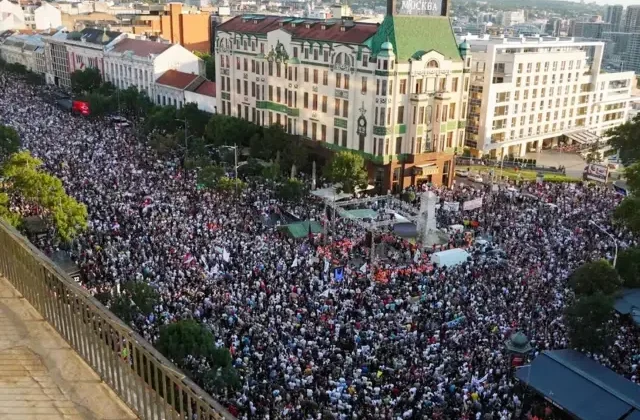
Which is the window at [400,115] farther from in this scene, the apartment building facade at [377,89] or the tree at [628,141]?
the tree at [628,141]

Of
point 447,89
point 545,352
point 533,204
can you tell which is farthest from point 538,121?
point 545,352

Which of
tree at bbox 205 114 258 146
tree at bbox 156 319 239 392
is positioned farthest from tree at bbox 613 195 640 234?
tree at bbox 205 114 258 146

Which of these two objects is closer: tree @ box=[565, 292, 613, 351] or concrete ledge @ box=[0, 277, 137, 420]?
concrete ledge @ box=[0, 277, 137, 420]

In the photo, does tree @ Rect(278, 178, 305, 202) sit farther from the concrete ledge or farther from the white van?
the concrete ledge

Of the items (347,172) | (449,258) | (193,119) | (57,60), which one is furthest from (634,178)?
(57,60)

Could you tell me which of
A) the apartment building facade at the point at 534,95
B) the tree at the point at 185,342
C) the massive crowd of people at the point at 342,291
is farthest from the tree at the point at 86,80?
the tree at the point at 185,342
